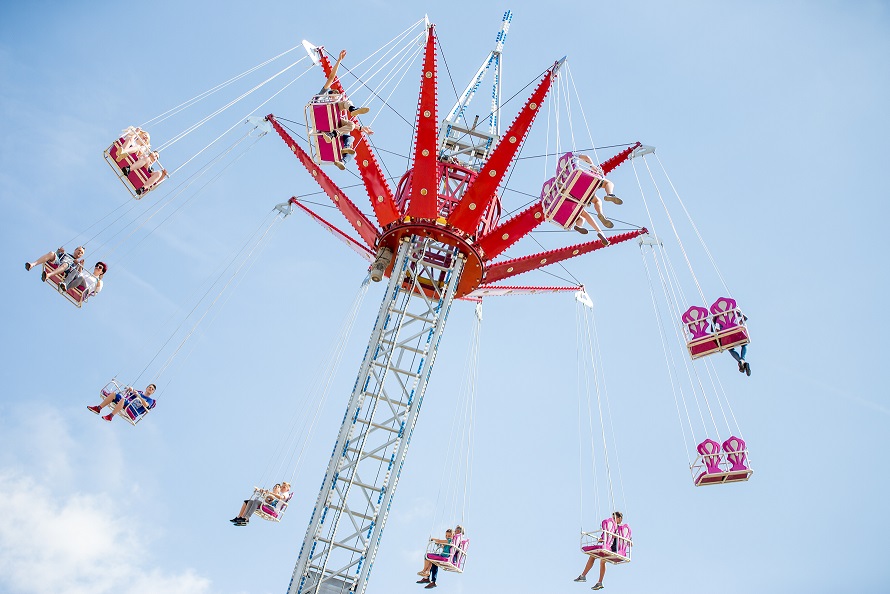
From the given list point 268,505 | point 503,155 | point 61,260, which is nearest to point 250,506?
point 268,505

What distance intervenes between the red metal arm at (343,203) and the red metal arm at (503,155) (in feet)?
6.88

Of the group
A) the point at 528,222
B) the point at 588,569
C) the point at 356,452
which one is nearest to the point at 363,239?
the point at 528,222

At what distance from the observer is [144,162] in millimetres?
16578

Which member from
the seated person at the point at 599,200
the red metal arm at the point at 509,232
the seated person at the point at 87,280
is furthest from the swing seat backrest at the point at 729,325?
the seated person at the point at 87,280

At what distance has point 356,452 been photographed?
17203 mm

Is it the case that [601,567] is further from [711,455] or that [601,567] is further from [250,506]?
[250,506]

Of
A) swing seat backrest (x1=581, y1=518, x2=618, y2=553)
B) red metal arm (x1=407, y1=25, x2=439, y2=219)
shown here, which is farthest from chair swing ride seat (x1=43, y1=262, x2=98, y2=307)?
swing seat backrest (x1=581, y1=518, x2=618, y2=553)

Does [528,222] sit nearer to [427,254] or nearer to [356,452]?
[427,254]

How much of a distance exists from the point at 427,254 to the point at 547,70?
13.9ft

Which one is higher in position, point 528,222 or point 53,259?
point 528,222

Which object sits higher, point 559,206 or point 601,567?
point 559,206

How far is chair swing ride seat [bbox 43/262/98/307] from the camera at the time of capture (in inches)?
663

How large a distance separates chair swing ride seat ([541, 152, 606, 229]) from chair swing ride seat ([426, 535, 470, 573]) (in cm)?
652

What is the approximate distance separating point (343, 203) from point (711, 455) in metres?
8.45
